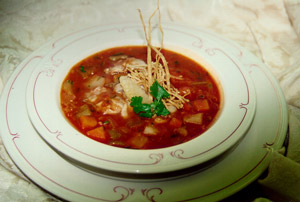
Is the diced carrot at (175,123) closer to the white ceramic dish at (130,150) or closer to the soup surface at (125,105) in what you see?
the soup surface at (125,105)

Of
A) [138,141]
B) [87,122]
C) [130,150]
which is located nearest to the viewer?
[130,150]

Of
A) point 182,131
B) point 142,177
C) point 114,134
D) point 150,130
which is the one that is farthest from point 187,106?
point 142,177

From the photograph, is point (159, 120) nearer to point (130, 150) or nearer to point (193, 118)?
point (193, 118)

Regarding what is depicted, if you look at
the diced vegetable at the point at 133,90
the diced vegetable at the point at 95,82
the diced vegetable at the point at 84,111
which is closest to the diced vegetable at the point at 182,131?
the diced vegetable at the point at 133,90

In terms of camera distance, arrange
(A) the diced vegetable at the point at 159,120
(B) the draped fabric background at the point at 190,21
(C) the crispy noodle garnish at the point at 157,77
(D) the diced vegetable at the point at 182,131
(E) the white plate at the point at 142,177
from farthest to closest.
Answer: (B) the draped fabric background at the point at 190,21 → (C) the crispy noodle garnish at the point at 157,77 → (A) the diced vegetable at the point at 159,120 → (D) the diced vegetable at the point at 182,131 → (E) the white plate at the point at 142,177

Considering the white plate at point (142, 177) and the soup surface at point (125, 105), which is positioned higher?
the soup surface at point (125, 105)

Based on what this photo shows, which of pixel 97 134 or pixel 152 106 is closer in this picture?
pixel 97 134

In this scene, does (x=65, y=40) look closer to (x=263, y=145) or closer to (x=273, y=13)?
(x=263, y=145)

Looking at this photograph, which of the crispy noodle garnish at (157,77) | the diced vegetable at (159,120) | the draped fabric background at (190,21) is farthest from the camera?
the draped fabric background at (190,21)
